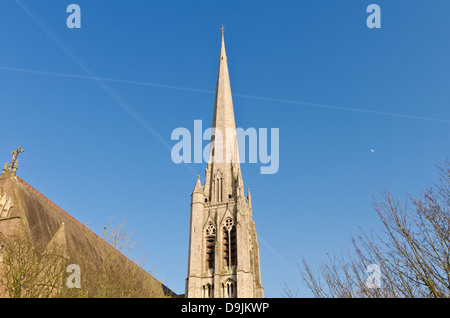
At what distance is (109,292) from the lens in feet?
61.9

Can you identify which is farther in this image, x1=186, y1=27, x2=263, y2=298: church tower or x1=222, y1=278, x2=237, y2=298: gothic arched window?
x1=186, y1=27, x2=263, y2=298: church tower

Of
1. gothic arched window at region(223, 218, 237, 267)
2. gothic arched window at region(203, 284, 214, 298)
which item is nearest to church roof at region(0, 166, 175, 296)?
gothic arched window at region(203, 284, 214, 298)

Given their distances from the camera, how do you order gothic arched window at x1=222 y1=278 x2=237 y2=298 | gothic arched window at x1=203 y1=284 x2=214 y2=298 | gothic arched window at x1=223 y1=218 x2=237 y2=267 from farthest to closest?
gothic arched window at x1=223 y1=218 x2=237 y2=267 → gothic arched window at x1=203 y1=284 x2=214 y2=298 → gothic arched window at x1=222 y1=278 x2=237 y2=298

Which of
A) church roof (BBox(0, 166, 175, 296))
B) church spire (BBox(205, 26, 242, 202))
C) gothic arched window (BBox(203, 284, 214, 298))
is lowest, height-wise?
gothic arched window (BBox(203, 284, 214, 298))

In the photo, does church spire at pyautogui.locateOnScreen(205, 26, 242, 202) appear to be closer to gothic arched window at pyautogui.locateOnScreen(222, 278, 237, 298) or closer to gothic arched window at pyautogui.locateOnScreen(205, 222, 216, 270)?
gothic arched window at pyautogui.locateOnScreen(205, 222, 216, 270)

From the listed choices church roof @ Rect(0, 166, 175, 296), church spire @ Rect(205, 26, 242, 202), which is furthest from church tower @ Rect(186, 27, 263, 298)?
church roof @ Rect(0, 166, 175, 296)

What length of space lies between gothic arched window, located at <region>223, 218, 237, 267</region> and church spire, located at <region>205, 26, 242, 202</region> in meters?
4.01

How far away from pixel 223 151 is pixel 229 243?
1366 centimetres

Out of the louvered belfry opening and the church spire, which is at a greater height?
the church spire

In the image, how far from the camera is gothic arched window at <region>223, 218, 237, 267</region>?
38594 mm

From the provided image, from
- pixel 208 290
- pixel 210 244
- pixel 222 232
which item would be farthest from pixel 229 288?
pixel 222 232

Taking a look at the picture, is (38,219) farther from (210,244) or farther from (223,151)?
(223,151)

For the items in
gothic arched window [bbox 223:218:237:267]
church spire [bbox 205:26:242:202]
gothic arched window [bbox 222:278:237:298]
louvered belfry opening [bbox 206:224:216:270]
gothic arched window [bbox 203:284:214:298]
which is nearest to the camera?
gothic arched window [bbox 222:278:237:298]
